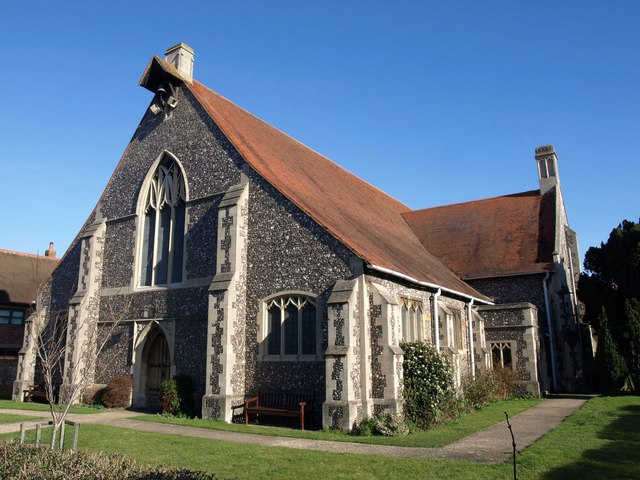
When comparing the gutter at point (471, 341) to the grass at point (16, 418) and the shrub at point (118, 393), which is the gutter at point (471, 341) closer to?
the shrub at point (118, 393)

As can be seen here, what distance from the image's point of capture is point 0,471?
23.1 ft

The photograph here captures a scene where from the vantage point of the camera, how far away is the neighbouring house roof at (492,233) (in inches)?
895

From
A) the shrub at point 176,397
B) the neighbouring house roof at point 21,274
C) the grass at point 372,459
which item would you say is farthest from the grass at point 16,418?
the neighbouring house roof at point 21,274

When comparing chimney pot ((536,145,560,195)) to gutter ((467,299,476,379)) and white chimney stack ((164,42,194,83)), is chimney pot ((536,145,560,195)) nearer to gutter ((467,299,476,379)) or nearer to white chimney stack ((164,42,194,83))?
gutter ((467,299,476,379))

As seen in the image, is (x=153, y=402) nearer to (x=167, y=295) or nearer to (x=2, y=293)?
(x=167, y=295)

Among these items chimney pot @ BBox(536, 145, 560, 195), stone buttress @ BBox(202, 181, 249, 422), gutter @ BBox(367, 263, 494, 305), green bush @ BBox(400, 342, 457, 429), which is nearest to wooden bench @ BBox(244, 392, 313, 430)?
stone buttress @ BBox(202, 181, 249, 422)

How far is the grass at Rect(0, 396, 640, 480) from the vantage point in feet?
25.5

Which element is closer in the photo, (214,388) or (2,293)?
(214,388)

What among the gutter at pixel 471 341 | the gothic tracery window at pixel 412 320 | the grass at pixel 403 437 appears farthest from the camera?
the gutter at pixel 471 341

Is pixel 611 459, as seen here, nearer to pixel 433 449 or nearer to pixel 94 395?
pixel 433 449

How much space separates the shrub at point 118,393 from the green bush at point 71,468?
365 inches

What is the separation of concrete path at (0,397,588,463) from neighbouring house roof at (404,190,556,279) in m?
8.16

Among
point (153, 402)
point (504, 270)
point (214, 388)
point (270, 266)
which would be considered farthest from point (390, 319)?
point (504, 270)

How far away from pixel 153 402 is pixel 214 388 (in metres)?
4.25
